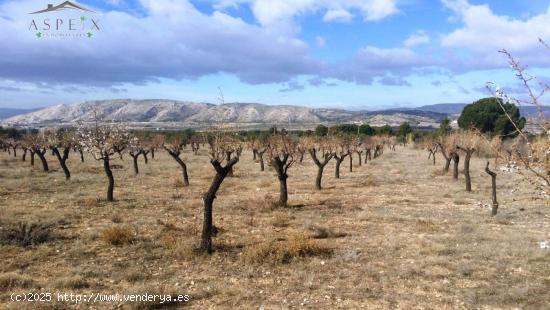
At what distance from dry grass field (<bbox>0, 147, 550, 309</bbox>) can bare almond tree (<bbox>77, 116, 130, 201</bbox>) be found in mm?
1675

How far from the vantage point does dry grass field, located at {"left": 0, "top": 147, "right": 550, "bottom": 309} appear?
9852 mm

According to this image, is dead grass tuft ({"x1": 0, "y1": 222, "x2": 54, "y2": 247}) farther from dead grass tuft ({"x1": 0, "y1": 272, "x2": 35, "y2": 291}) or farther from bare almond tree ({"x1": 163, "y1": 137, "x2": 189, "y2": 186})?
bare almond tree ({"x1": 163, "y1": 137, "x2": 189, "y2": 186})

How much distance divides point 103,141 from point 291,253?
53.4 ft

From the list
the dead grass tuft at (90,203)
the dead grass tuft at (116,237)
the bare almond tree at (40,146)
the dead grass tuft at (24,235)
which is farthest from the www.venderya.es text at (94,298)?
the bare almond tree at (40,146)

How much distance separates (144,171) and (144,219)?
77.1 ft

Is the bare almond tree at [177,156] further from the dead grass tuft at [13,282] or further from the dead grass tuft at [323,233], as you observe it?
the dead grass tuft at [13,282]

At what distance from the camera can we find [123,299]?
9367 millimetres

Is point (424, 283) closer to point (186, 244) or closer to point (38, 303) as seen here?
point (186, 244)

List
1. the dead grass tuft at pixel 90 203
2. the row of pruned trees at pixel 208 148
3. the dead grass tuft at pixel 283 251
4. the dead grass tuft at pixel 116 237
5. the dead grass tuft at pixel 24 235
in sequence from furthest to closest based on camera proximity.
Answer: the dead grass tuft at pixel 90 203, the row of pruned trees at pixel 208 148, the dead grass tuft at pixel 116 237, the dead grass tuft at pixel 24 235, the dead grass tuft at pixel 283 251

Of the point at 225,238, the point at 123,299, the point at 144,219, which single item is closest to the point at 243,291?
the point at 123,299

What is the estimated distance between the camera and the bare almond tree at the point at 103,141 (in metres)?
23.1

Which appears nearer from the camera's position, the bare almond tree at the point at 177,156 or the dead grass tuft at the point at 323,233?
the dead grass tuft at the point at 323,233

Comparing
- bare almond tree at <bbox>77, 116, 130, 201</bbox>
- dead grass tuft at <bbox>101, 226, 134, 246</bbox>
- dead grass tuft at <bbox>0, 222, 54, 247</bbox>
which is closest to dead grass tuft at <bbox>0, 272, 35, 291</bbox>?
dead grass tuft at <bbox>0, 222, 54, 247</bbox>

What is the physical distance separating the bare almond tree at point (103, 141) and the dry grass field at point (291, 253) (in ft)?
5.49
